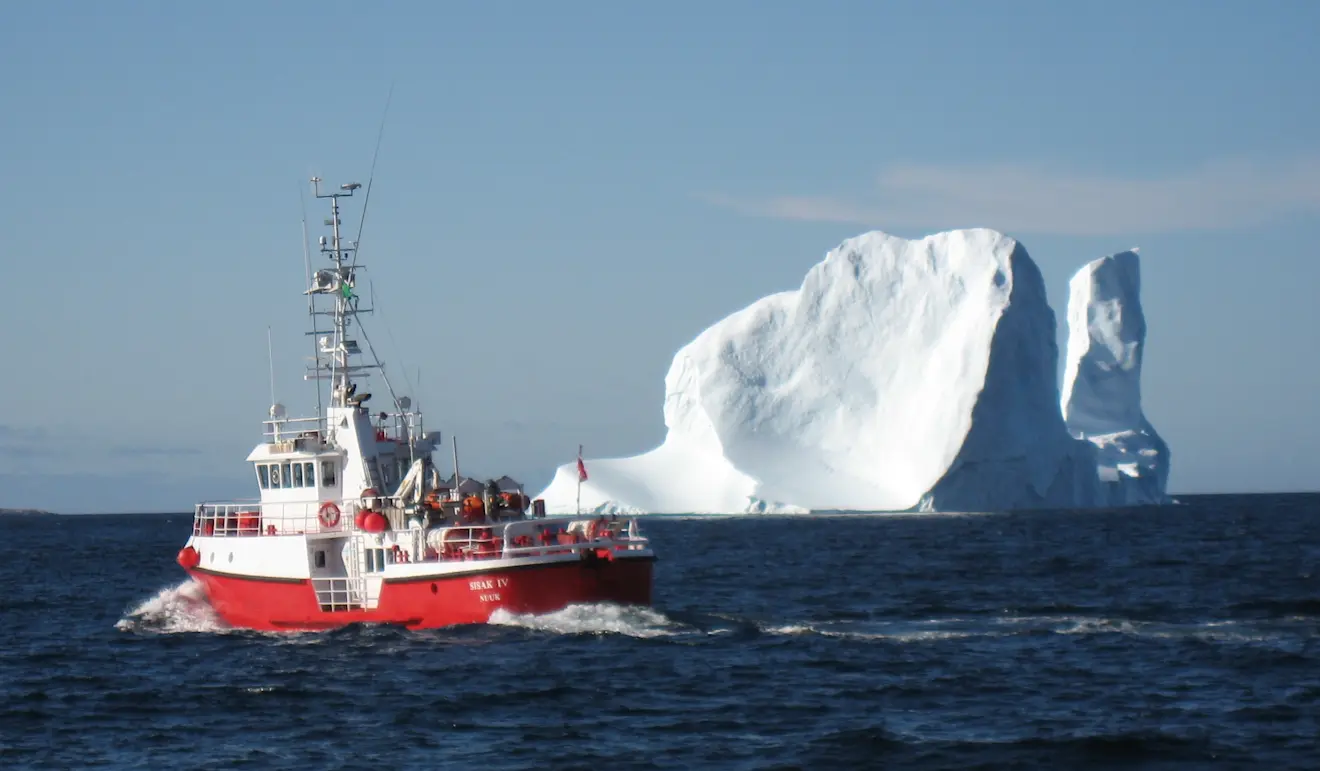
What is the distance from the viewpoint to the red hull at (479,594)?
24.2 meters

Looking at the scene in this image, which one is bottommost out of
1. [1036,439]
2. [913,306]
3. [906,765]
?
[906,765]

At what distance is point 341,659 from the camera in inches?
910

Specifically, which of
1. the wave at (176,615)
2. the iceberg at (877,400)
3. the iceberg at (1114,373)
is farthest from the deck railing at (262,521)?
the iceberg at (1114,373)

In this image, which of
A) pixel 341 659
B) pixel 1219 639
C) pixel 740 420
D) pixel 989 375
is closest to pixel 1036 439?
pixel 989 375

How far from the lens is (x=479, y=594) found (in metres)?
24.4

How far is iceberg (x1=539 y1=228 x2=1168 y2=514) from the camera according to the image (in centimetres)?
6938

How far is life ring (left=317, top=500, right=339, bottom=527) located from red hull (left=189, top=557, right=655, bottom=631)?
3.70ft

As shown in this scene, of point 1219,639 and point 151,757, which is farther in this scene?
point 1219,639

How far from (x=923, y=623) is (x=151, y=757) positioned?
47.2ft

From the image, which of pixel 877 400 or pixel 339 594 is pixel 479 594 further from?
pixel 877 400

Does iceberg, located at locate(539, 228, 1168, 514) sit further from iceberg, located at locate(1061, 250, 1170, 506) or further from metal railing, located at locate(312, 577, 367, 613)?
metal railing, located at locate(312, 577, 367, 613)

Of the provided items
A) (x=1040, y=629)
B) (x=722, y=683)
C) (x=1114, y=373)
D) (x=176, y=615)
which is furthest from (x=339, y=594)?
(x=1114, y=373)

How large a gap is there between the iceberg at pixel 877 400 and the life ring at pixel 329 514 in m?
45.3

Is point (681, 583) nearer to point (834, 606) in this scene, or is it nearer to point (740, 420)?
point (834, 606)
